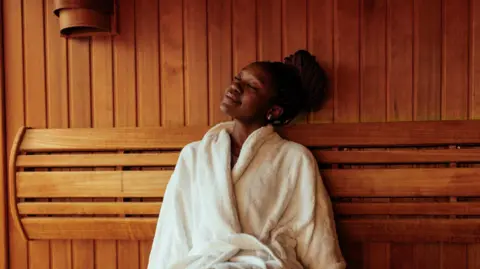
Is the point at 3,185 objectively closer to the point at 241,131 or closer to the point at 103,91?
the point at 103,91

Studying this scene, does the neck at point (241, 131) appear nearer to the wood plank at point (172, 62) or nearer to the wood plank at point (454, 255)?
the wood plank at point (172, 62)

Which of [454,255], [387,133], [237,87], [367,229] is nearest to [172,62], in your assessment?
[237,87]

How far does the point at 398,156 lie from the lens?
55.2 inches

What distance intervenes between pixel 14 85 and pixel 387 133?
1437 millimetres

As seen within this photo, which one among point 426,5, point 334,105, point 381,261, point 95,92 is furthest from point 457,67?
point 95,92

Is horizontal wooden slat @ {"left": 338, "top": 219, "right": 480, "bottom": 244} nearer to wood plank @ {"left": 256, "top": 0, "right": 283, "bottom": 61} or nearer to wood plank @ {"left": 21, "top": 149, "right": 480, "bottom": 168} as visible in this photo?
wood plank @ {"left": 21, "top": 149, "right": 480, "bottom": 168}

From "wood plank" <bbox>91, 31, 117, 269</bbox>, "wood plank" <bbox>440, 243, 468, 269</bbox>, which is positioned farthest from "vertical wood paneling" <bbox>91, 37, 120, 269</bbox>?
"wood plank" <bbox>440, 243, 468, 269</bbox>

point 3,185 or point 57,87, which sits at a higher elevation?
point 57,87

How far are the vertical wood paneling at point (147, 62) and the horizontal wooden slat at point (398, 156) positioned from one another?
64 cm

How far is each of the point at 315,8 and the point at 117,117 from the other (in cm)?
85

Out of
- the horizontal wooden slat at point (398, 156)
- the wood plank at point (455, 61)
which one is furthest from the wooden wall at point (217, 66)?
the horizontal wooden slat at point (398, 156)

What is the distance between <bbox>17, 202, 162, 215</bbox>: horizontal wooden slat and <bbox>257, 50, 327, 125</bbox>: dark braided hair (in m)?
0.56

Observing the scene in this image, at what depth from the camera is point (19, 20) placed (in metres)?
1.61

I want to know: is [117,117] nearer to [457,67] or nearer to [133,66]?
[133,66]
